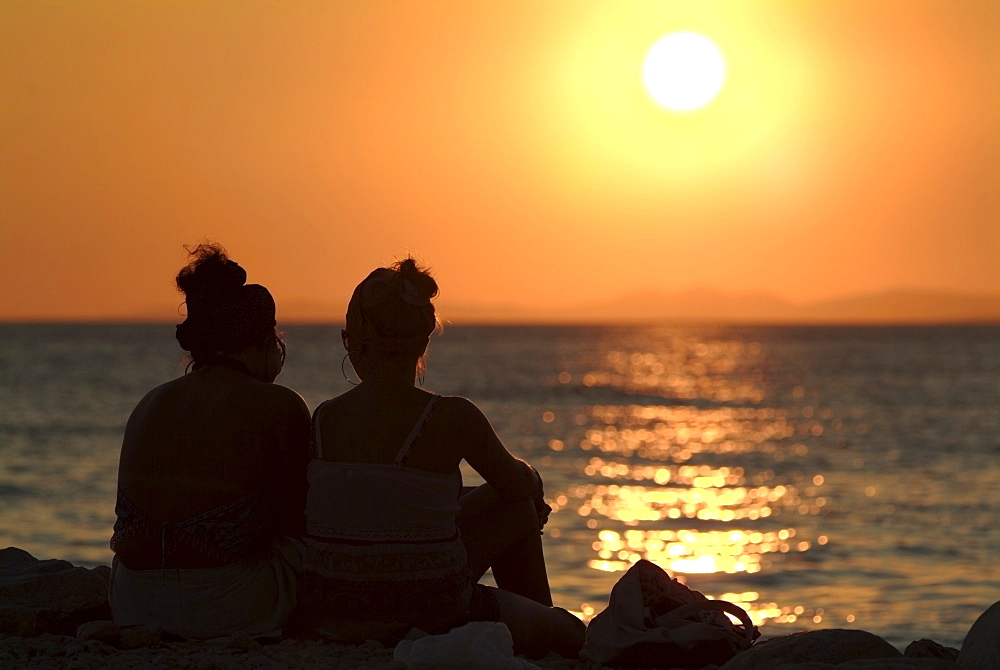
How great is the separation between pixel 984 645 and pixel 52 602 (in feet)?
12.4

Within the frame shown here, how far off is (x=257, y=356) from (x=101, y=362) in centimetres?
6876

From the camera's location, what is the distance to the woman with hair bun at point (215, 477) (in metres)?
4.46

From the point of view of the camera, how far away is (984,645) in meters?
4.38

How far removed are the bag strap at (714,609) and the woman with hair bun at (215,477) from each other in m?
1.55

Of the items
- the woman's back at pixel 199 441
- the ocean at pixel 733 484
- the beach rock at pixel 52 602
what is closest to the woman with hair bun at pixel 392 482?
the woman's back at pixel 199 441

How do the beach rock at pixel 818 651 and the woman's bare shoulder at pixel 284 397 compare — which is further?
the woman's bare shoulder at pixel 284 397

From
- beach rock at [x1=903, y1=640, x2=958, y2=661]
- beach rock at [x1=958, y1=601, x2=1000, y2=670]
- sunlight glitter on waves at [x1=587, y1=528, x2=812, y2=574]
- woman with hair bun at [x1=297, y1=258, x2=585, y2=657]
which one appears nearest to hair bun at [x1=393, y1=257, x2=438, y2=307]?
woman with hair bun at [x1=297, y1=258, x2=585, y2=657]

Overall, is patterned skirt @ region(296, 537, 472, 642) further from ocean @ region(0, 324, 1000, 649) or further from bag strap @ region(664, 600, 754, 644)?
ocean @ region(0, 324, 1000, 649)

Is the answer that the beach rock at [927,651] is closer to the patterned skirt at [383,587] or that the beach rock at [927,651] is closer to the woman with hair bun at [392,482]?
the woman with hair bun at [392,482]

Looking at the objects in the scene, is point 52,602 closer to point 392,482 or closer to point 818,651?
point 392,482

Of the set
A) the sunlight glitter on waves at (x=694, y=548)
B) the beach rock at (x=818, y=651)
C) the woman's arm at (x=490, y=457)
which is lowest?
the sunlight glitter on waves at (x=694, y=548)

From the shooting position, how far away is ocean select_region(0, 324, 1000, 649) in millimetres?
11117

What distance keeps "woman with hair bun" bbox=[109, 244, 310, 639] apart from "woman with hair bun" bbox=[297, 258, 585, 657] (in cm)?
18

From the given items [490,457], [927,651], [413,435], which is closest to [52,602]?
[413,435]
